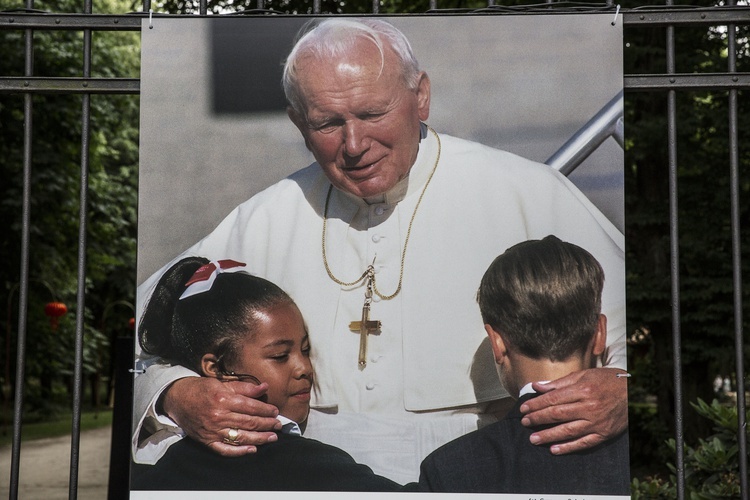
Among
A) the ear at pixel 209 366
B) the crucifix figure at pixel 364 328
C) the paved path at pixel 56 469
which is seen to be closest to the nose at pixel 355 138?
the crucifix figure at pixel 364 328

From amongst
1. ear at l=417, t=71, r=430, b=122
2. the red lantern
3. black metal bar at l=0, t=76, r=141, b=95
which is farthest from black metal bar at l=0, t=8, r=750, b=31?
the red lantern

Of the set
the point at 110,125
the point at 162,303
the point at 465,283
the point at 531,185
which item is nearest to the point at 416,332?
the point at 465,283

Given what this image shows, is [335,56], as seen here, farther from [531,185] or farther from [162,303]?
[162,303]

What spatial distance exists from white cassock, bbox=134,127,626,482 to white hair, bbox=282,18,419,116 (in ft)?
0.82

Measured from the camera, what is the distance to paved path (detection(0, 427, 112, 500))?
11.6m

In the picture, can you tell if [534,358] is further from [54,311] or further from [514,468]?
[54,311]

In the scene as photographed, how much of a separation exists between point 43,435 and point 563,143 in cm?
1917

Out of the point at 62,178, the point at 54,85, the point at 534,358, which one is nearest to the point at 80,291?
the point at 54,85

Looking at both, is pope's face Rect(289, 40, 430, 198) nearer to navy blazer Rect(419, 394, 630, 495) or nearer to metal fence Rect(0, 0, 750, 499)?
metal fence Rect(0, 0, 750, 499)

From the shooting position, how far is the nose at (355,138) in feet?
10.5

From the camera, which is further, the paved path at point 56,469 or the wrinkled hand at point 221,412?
the paved path at point 56,469

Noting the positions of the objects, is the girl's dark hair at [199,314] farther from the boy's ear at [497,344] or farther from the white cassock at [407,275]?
the boy's ear at [497,344]

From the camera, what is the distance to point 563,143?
3.12 m

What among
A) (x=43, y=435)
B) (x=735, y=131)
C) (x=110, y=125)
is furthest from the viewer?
(x=43, y=435)
